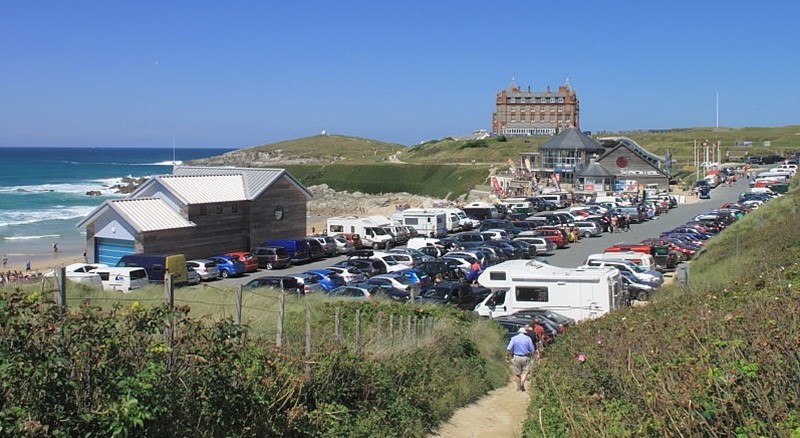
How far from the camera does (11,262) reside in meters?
53.5

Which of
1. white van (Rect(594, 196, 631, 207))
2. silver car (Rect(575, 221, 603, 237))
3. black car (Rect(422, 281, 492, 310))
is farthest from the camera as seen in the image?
white van (Rect(594, 196, 631, 207))

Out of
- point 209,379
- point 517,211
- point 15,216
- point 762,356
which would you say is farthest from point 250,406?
point 15,216

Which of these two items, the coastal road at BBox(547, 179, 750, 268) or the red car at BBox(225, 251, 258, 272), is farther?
the coastal road at BBox(547, 179, 750, 268)

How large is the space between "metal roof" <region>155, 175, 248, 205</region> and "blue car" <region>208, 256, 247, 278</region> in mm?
3536

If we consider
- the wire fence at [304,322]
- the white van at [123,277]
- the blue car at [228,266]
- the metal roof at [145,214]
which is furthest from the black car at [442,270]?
the wire fence at [304,322]

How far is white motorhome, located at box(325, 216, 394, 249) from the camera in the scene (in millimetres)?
48969

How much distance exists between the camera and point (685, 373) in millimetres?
7938

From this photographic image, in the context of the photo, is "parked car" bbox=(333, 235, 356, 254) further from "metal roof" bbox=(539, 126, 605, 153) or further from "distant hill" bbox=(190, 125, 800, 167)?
"distant hill" bbox=(190, 125, 800, 167)

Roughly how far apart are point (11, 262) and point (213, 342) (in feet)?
162

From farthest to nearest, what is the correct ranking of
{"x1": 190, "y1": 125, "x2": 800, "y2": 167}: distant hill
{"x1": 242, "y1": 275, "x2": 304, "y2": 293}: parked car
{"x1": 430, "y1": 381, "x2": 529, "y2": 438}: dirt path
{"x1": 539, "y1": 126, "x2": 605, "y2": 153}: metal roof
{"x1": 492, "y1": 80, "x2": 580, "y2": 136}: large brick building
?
1. {"x1": 492, "y1": 80, "x2": 580, "y2": 136}: large brick building
2. {"x1": 190, "y1": 125, "x2": 800, "y2": 167}: distant hill
3. {"x1": 539, "y1": 126, "x2": 605, "y2": 153}: metal roof
4. {"x1": 242, "y1": 275, "x2": 304, "y2": 293}: parked car
5. {"x1": 430, "y1": 381, "x2": 529, "y2": 438}: dirt path

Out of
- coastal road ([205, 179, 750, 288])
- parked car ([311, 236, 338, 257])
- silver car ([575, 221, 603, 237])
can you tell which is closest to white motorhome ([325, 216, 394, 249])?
parked car ([311, 236, 338, 257])

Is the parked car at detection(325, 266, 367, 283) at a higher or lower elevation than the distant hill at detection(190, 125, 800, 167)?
lower

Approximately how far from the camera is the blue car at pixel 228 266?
3866cm

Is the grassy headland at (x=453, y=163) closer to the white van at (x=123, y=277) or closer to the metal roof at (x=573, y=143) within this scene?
the metal roof at (x=573, y=143)
